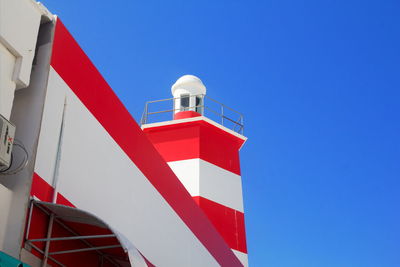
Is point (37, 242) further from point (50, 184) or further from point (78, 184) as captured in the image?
point (78, 184)

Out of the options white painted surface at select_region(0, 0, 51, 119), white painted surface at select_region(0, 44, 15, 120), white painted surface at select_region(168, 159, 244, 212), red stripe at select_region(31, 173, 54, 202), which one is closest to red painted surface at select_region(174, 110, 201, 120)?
white painted surface at select_region(168, 159, 244, 212)

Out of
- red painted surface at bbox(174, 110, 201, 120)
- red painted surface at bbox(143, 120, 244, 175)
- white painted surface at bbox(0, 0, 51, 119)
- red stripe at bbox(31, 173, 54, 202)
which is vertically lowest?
red stripe at bbox(31, 173, 54, 202)

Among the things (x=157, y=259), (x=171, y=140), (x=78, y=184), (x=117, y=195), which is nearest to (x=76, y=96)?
(x=78, y=184)

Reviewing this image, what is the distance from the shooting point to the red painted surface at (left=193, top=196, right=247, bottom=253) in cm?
1159

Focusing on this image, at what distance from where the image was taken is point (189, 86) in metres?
14.1

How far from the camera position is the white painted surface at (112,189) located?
4.92 metres

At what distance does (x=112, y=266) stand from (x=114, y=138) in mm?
1402

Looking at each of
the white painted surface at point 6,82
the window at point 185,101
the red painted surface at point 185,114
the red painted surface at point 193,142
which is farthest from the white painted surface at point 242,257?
the white painted surface at point 6,82

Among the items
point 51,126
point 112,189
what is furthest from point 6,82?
point 112,189

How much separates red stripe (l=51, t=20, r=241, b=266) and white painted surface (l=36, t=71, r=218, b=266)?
13 cm

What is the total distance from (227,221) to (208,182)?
996 mm

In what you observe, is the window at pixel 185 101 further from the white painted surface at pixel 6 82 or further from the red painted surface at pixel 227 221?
the white painted surface at pixel 6 82

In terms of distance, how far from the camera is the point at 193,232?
809 centimetres

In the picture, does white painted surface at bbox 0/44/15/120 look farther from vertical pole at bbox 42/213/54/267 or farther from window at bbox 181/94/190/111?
window at bbox 181/94/190/111
